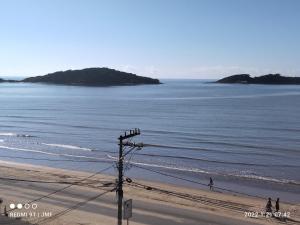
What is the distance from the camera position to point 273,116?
99.6 meters

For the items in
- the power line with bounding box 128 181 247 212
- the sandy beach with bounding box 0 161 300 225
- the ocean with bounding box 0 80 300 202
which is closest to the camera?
the sandy beach with bounding box 0 161 300 225

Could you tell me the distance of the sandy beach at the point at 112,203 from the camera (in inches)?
1120

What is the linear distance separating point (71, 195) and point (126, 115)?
7128cm

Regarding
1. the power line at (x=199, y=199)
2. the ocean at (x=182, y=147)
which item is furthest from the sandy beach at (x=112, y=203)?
the ocean at (x=182, y=147)

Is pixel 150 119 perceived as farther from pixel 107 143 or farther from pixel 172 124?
pixel 107 143

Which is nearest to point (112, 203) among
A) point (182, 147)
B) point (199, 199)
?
point (199, 199)

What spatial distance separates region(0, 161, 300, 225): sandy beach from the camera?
28.4 m

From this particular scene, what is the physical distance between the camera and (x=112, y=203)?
31.8 meters

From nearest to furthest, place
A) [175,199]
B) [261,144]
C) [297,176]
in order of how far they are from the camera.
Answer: [175,199] < [297,176] < [261,144]

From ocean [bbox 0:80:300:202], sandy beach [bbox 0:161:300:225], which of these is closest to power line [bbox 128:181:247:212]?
sandy beach [bbox 0:161:300:225]

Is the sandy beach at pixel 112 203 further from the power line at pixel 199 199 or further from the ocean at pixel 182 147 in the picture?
the ocean at pixel 182 147

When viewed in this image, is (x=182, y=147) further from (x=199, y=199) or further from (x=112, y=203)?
(x=112, y=203)

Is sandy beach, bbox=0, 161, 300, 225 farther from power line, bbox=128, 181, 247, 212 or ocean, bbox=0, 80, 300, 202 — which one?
ocean, bbox=0, 80, 300, 202

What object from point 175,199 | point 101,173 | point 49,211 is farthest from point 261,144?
point 49,211
